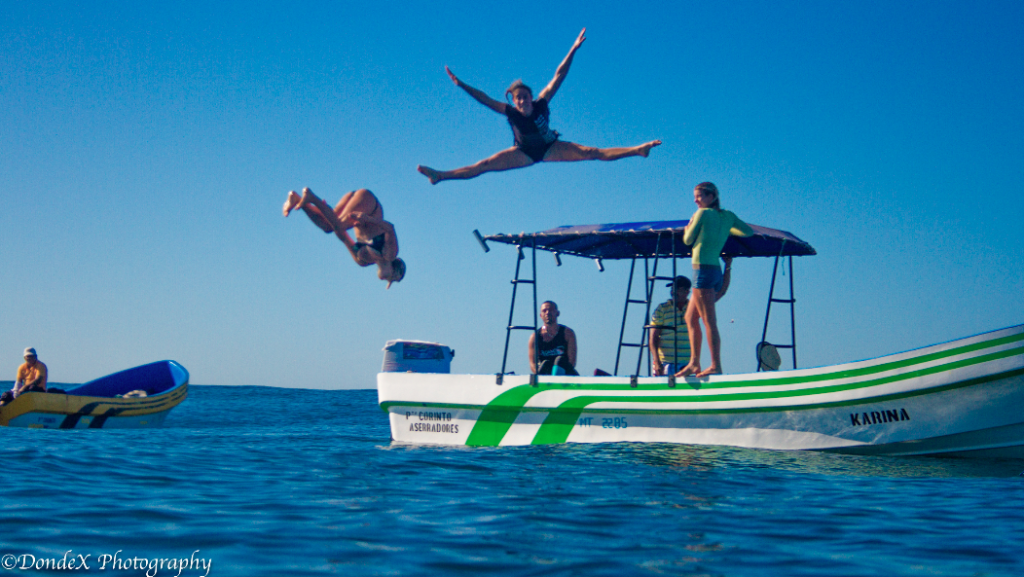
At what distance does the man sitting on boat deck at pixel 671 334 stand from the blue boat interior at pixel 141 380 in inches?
615

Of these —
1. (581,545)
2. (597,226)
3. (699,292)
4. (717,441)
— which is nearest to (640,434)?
(717,441)

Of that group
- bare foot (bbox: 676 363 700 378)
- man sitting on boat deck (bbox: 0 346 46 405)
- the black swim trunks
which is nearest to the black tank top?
bare foot (bbox: 676 363 700 378)

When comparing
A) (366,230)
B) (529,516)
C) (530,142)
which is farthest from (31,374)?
(529,516)

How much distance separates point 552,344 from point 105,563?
7.03 m

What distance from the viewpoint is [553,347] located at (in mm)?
10406

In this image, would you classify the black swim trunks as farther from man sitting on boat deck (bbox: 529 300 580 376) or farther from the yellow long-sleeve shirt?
the yellow long-sleeve shirt

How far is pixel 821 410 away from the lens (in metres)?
8.09

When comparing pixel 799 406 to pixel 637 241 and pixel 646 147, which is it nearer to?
pixel 646 147

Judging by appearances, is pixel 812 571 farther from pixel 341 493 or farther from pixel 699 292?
pixel 699 292

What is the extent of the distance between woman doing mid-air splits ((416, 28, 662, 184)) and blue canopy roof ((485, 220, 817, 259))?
1.37 meters

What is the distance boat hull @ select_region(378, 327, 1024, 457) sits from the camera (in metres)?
7.37

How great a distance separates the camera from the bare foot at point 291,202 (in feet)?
25.3

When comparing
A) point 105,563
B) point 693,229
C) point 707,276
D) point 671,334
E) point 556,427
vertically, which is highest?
point 693,229

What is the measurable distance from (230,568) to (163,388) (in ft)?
66.1
